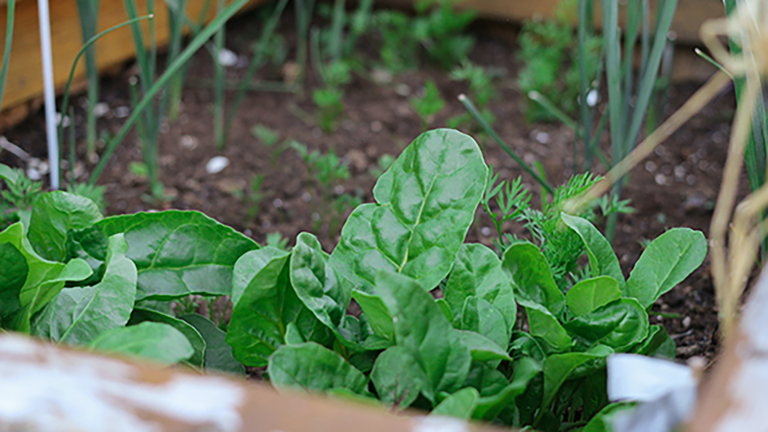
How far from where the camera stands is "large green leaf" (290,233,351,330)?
25.8 inches

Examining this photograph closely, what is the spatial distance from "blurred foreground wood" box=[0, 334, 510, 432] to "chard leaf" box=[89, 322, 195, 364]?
0.41 feet

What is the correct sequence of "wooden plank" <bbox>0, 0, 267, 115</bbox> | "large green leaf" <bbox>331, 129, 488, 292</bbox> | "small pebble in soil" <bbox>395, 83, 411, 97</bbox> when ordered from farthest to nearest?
"small pebble in soil" <bbox>395, 83, 411, 97</bbox>, "wooden plank" <bbox>0, 0, 267, 115</bbox>, "large green leaf" <bbox>331, 129, 488, 292</bbox>

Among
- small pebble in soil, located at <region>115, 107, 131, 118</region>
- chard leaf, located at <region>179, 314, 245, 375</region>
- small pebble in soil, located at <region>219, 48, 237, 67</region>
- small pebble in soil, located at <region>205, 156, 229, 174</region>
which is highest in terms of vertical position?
chard leaf, located at <region>179, 314, 245, 375</region>

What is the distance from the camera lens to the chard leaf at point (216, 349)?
30.2 inches

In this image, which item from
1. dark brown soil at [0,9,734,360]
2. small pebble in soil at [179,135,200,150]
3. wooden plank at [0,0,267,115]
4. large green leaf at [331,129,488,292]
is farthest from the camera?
small pebble in soil at [179,135,200,150]

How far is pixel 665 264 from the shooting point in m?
0.72

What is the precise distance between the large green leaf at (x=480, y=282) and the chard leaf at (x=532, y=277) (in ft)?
0.04

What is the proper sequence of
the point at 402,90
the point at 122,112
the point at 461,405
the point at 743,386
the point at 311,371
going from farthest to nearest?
the point at 402,90 → the point at 122,112 → the point at 311,371 → the point at 461,405 → the point at 743,386

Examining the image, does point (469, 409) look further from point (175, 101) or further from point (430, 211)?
point (175, 101)

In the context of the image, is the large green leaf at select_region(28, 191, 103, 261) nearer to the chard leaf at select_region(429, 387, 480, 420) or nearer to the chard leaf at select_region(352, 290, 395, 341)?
the chard leaf at select_region(352, 290, 395, 341)

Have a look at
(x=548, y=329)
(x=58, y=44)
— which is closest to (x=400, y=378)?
(x=548, y=329)

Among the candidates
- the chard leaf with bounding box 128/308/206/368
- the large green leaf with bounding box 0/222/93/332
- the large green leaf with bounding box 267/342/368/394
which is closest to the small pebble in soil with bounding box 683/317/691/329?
the large green leaf with bounding box 267/342/368/394

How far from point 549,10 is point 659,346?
161 centimetres

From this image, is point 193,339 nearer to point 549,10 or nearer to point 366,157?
point 366,157
